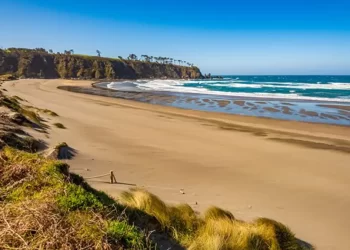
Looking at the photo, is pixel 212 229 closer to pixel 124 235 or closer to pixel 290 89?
pixel 124 235

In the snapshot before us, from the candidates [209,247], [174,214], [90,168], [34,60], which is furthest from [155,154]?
[34,60]

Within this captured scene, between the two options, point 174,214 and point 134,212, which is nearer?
point 134,212

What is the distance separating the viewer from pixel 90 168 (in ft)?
28.0

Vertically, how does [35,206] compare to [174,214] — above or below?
above

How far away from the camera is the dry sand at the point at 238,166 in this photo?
22.0ft

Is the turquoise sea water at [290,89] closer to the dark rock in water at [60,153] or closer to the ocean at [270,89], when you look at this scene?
the ocean at [270,89]

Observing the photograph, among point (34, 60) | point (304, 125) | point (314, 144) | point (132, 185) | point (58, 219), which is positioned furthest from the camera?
point (34, 60)

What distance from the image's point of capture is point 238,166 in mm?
10312

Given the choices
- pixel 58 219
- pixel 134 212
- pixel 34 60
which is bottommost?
pixel 134 212

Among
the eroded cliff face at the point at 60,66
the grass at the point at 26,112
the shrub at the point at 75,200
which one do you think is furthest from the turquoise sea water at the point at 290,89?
the eroded cliff face at the point at 60,66

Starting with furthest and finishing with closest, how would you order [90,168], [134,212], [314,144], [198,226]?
[314,144]
[90,168]
[198,226]
[134,212]

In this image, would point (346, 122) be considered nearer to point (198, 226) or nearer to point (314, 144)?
point (314, 144)

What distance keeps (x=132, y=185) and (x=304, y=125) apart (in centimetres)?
1537

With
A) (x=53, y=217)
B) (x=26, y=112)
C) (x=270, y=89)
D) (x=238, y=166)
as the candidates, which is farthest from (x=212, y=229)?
(x=270, y=89)
